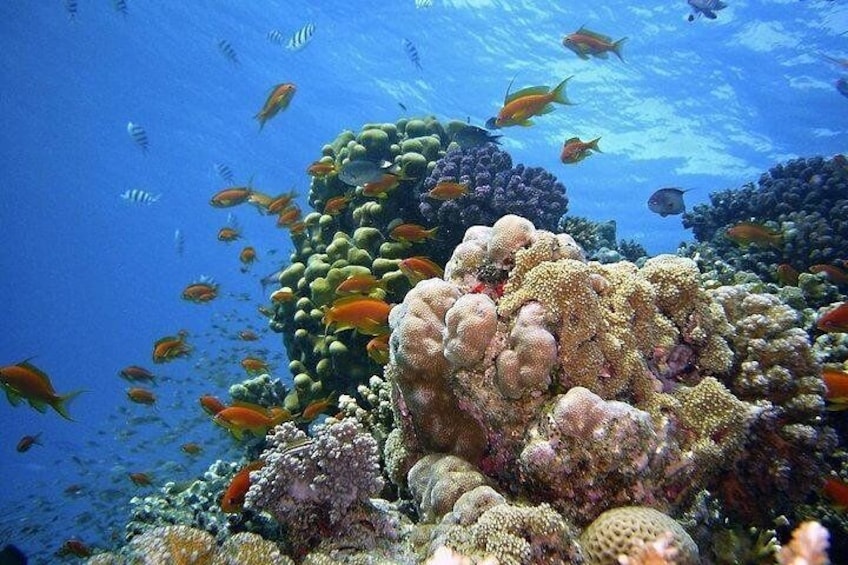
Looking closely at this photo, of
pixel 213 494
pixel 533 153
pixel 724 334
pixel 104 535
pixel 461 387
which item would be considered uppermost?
pixel 533 153

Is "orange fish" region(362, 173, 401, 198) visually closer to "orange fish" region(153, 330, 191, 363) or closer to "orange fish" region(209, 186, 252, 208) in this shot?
"orange fish" region(209, 186, 252, 208)

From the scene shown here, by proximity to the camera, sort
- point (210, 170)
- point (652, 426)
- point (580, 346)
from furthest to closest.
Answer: point (210, 170), point (580, 346), point (652, 426)

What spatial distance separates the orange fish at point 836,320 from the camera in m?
4.41

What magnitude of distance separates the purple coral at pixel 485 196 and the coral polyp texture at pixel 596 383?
9.14 ft

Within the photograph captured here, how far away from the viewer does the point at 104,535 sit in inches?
444

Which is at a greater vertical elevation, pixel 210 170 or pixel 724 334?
pixel 210 170

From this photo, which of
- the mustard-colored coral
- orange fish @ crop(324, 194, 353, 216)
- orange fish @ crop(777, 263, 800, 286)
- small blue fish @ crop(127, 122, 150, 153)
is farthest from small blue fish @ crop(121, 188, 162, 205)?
the mustard-colored coral

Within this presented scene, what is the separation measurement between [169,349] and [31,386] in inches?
92.3

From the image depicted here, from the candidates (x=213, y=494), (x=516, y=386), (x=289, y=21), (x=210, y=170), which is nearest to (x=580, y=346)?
(x=516, y=386)

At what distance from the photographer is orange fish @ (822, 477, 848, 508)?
11.9 feet

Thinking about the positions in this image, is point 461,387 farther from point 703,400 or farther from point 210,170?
point 210,170

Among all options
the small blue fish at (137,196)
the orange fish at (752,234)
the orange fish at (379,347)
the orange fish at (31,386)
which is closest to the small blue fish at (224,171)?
the small blue fish at (137,196)

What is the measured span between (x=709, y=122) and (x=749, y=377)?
29292 millimetres

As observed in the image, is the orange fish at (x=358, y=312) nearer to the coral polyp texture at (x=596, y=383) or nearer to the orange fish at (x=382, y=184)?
the coral polyp texture at (x=596, y=383)
